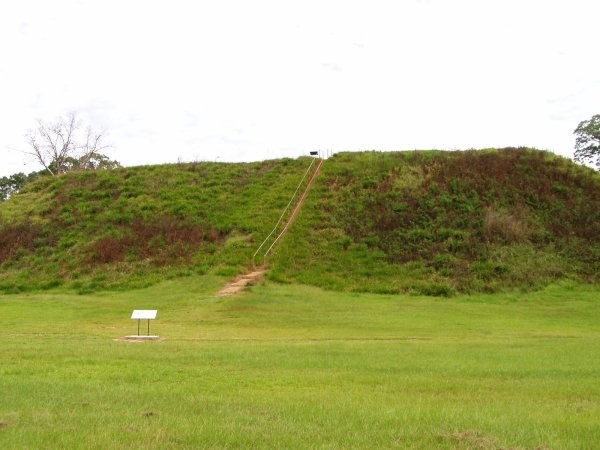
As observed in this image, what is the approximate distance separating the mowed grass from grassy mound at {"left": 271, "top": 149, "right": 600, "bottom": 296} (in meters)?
5.28

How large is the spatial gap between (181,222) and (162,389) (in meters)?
26.2

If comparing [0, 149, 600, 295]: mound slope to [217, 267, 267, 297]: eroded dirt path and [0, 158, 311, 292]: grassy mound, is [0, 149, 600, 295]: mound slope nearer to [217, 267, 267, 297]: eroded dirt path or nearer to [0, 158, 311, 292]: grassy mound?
[0, 158, 311, 292]: grassy mound

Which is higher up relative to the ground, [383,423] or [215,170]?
[215,170]

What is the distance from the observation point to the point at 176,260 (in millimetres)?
29984

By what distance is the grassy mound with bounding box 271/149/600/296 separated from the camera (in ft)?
90.9

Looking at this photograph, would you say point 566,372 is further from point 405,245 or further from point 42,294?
point 42,294

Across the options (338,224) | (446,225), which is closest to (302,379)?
(338,224)

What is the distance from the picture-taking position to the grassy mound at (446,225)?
27.7 m

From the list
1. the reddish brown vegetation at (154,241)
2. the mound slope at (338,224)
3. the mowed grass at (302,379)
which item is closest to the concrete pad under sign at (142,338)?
the mowed grass at (302,379)

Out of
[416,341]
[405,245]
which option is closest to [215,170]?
[405,245]

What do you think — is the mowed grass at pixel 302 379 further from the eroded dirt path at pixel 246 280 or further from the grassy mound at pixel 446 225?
the grassy mound at pixel 446 225

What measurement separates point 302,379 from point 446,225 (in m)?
23.7

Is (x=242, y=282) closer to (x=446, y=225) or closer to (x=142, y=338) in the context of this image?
(x=142, y=338)

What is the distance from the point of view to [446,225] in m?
31.9
